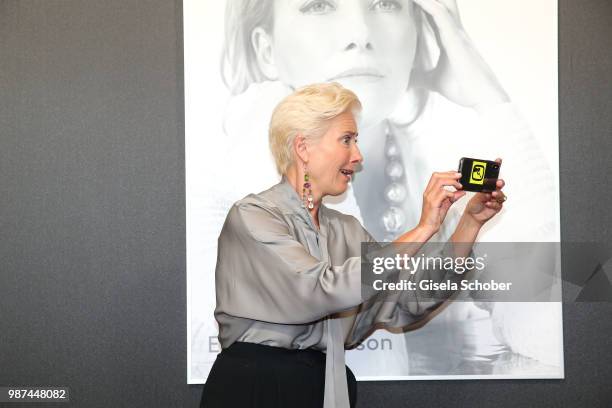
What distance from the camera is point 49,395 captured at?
2738 mm

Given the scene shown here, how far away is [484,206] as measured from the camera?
240cm

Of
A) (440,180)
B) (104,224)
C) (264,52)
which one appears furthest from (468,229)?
(104,224)

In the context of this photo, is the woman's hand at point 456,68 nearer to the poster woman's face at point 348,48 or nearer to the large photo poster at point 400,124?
the large photo poster at point 400,124

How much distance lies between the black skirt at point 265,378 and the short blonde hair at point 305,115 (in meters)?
0.60

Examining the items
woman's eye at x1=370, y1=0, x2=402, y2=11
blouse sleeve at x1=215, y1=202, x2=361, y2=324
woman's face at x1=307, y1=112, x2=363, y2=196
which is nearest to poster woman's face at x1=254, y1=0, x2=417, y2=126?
woman's eye at x1=370, y1=0, x2=402, y2=11

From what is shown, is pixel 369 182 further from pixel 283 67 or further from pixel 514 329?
pixel 514 329

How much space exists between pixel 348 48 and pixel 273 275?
116 centimetres

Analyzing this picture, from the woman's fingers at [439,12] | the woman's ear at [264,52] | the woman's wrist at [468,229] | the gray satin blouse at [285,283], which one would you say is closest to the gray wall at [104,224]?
the woman's ear at [264,52]

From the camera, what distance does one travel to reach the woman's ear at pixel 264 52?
278cm

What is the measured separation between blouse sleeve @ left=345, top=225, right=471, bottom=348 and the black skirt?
27 cm

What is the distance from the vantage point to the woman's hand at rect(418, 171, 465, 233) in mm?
2043

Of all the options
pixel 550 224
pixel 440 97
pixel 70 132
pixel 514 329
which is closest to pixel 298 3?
pixel 440 97

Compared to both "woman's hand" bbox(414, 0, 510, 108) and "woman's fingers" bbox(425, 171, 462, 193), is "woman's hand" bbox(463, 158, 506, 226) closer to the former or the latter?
"woman's fingers" bbox(425, 171, 462, 193)

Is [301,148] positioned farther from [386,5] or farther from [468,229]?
[386,5]
